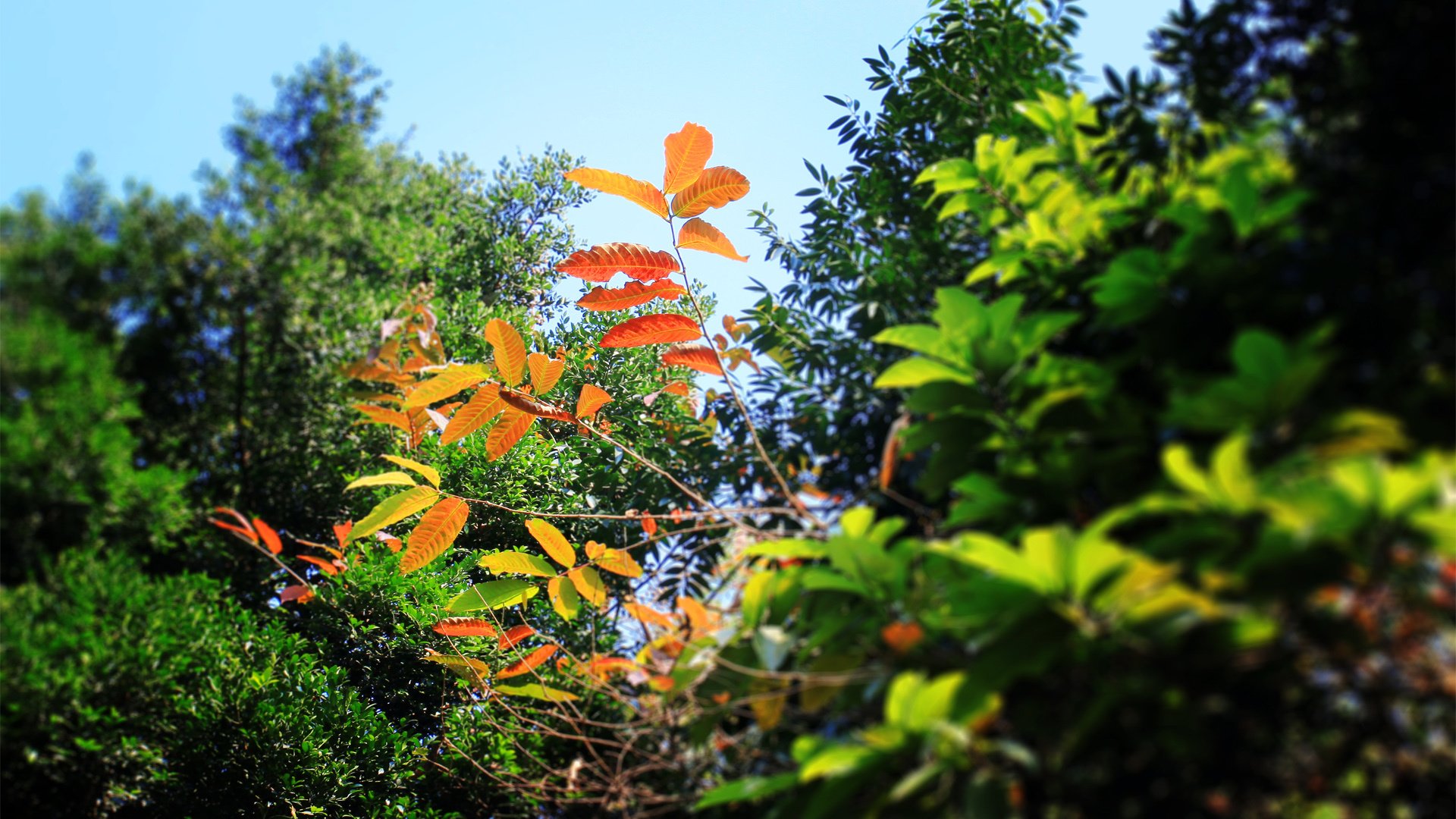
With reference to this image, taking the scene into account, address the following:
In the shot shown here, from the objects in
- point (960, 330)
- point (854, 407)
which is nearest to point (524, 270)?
point (854, 407)

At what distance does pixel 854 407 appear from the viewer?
48.7 inches

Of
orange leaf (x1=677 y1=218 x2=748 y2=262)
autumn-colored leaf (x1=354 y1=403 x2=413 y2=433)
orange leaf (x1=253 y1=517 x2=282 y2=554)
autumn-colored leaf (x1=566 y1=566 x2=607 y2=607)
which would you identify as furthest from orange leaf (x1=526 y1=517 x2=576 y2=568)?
orange leaf (x1=253 y1=517 x2=282 y2=554)

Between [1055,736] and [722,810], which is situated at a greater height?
[1055,736]

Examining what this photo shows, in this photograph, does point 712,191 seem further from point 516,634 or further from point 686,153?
point 516,634

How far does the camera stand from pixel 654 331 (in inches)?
47.9

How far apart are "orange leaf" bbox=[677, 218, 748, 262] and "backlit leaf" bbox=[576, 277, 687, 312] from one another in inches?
2.9

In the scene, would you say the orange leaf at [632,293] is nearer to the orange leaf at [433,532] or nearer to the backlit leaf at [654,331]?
the backlit leaf at [654,331]

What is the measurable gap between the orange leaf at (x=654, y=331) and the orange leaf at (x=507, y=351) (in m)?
0.14

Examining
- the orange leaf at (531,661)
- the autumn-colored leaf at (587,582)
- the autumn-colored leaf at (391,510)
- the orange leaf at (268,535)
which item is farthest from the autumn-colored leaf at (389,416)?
the autumn-colored leaf at (587,582)

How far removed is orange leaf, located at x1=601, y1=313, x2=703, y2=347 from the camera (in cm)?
120

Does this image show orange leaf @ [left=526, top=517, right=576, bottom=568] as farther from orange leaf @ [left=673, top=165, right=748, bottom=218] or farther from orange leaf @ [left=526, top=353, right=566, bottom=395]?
orange leaf @ [left=673, top=165, right=748, bottom=218]

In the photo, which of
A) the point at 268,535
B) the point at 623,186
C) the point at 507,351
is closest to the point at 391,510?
the point at 507,351

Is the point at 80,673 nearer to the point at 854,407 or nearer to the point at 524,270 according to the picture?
the point at 524,270

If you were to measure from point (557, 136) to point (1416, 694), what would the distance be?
2727mm
